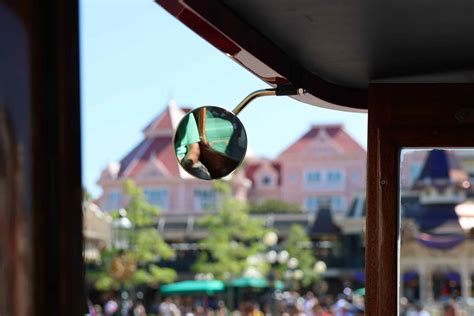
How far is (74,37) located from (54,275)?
0.20 meters

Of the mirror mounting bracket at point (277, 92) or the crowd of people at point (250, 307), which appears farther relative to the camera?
the crowd of people at point (250, 307)

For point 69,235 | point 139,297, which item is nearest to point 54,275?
point 69,235

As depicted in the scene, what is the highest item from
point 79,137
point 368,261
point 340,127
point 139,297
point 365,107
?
point 340,127

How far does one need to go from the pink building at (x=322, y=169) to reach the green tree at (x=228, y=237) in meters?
14.5

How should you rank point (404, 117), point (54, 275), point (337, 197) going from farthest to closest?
point (337, 197)
point (404, 117)
point (54, 275)

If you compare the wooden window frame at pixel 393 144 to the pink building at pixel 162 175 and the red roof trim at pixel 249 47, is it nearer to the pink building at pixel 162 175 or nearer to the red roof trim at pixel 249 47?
the red roof trim at pixel 249 47

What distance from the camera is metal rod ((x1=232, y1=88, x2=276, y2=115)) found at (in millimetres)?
2227

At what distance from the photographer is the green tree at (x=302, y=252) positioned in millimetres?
37781

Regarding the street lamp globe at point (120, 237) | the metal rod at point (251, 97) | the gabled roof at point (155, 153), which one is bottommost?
the street lamp globe at point (120, 237)

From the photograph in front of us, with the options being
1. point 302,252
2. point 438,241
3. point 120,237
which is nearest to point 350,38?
point 438,241

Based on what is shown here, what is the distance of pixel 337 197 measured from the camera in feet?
168

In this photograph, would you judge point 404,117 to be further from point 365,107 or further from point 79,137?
point 79,137

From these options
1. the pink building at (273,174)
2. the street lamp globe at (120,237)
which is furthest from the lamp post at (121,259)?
the pink building at (273,174)

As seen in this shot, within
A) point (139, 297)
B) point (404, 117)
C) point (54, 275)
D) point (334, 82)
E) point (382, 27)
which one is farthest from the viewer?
point (139, 297)
